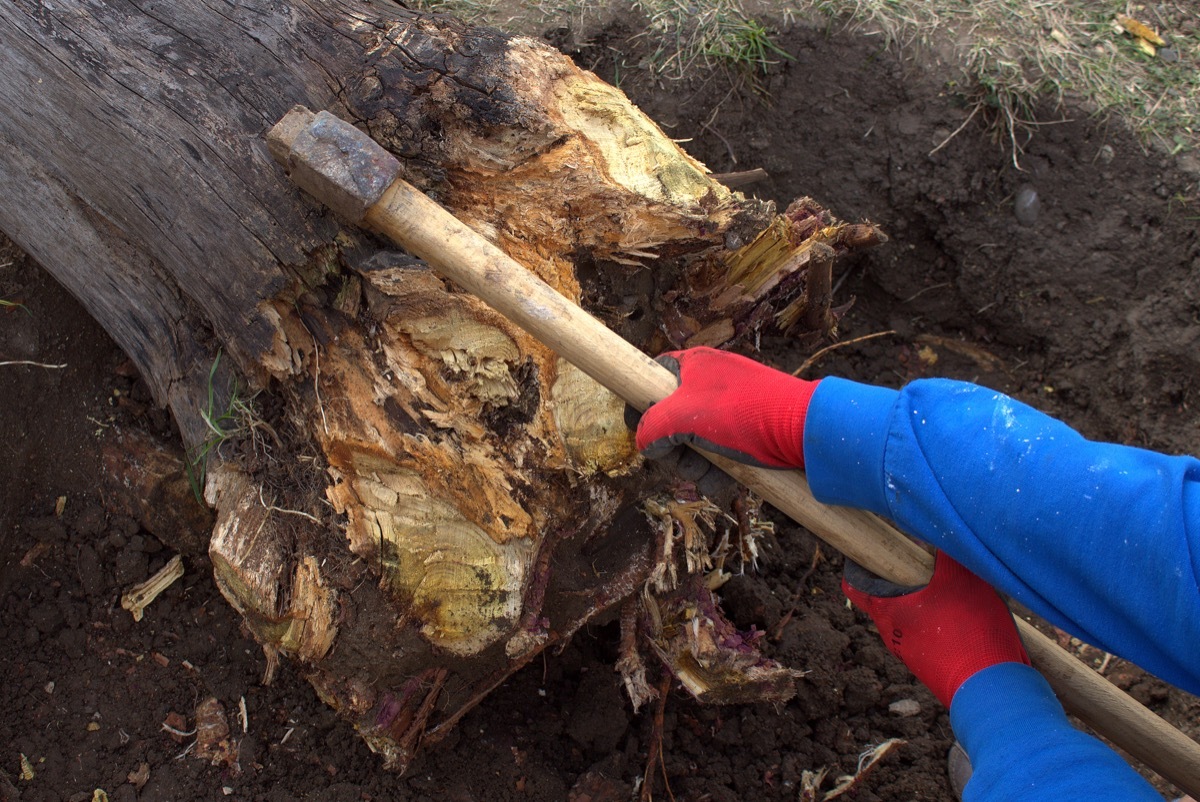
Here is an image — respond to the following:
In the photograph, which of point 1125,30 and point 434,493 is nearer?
point 434,493

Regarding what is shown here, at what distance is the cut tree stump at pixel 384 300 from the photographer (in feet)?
6.28

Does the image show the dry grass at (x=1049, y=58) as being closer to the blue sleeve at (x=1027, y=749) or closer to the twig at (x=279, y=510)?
the blue sleeve at (x=1027, y=749)

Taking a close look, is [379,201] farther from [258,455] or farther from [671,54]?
[671,54]

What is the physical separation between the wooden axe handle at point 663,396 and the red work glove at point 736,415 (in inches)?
1.7

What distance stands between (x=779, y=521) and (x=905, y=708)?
713mm

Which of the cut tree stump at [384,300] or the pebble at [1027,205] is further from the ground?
the pebble at [1027,205]

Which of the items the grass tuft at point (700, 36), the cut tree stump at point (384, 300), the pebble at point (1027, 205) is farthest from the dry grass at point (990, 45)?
the cut tree stump at point (384, 300)

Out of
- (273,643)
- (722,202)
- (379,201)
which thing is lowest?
(273,643)

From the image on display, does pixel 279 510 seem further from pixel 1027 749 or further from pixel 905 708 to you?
pixel 905 708

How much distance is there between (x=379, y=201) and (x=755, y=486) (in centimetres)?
103

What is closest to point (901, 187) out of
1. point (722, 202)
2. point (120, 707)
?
point (722, 202)

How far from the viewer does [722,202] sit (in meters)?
2.06

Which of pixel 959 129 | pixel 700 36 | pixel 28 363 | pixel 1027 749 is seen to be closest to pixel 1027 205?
pixel 959 129

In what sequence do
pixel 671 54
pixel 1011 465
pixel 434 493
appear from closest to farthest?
pixel 1011 465 → pixel 434 493 → pixel 671 54
